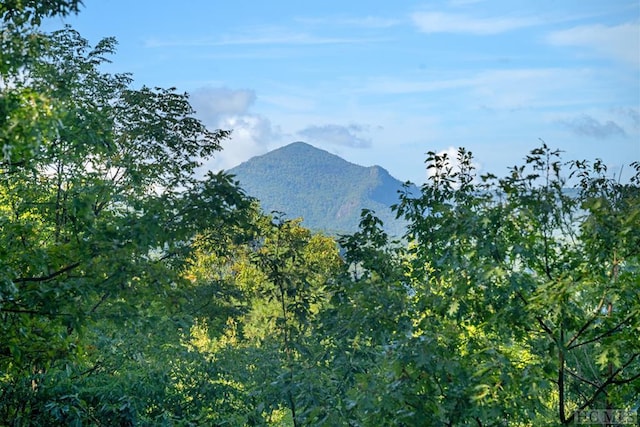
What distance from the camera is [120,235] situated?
6562 millimetres

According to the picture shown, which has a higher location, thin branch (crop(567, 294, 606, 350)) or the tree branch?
the tree branch

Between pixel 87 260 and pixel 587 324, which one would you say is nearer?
pixel 587 324

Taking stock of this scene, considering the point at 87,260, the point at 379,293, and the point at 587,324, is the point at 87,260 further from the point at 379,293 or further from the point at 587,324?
the point at 587,324

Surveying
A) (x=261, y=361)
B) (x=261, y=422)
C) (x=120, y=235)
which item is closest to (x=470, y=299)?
(x=120, y=235)

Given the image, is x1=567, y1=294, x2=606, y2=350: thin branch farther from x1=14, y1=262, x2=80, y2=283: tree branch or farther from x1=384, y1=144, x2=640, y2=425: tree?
x1=14, y1=262, x2=80, y2=283: tree branch

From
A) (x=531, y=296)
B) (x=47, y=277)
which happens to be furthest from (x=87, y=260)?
(x=531, y=296)

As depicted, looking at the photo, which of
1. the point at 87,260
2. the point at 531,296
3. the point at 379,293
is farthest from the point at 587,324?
the point at 87,260

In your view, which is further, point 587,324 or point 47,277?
point 47,277

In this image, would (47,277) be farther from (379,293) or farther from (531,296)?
(531,296)

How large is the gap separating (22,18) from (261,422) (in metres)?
6.56

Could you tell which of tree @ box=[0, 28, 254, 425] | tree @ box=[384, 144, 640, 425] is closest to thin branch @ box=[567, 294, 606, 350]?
tree @ box=[384, 144, 640, 425]

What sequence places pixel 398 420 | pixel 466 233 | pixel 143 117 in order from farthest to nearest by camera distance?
pixel 143 117 → pixel 466 233 → pixel 398 420

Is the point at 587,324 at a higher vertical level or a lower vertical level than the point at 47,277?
lower

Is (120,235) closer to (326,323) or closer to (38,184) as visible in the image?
(326,323)
